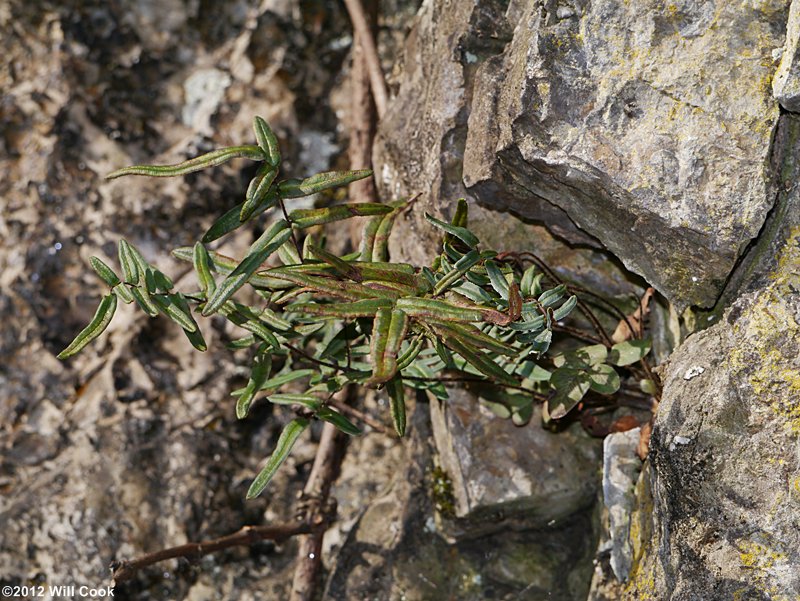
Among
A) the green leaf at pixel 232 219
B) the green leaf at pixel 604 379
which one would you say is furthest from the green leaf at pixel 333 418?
the green leaf at pixel 604 379

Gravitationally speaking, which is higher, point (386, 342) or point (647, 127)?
point (647, 127)

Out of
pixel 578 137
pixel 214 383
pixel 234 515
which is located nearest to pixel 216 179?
→ pixel 214 383

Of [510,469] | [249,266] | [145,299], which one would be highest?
[249,266]

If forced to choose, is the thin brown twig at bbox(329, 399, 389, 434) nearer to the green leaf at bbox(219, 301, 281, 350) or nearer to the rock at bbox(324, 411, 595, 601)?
the rock at bbox(324, 411, 595, 601)

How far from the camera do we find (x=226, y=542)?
2.50 m

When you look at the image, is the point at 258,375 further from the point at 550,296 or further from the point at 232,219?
the point at 550,296

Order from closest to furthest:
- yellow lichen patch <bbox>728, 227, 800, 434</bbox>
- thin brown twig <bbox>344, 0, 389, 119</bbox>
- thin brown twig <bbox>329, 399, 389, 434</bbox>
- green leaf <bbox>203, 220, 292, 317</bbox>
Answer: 1. yellow lichen patch <bbox>728, 227, 800, 434</bbox>
2. green leaf <bbox>203, 220, 292, 317</bbox>
3. thin brown twig <bbox>329, 399, 389, 434</bbox>
4. thin brown twig <bbox>344, 0, 389, 119</bbox>

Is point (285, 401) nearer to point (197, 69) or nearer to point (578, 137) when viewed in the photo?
point (578, 137)

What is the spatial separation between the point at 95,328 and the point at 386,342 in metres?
0.73

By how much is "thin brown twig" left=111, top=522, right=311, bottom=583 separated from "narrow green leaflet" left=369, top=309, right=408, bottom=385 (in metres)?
1.19

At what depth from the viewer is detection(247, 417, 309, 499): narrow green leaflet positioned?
1904 millimetres

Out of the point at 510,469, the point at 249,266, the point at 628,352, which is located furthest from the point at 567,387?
the point at 249,266

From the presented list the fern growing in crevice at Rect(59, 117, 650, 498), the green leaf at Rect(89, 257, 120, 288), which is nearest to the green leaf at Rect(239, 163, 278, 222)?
the fern growing in crevice at Rect(59, 117, 650, 498)

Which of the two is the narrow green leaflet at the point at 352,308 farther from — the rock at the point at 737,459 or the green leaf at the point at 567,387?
the rock at the point at 737,459
